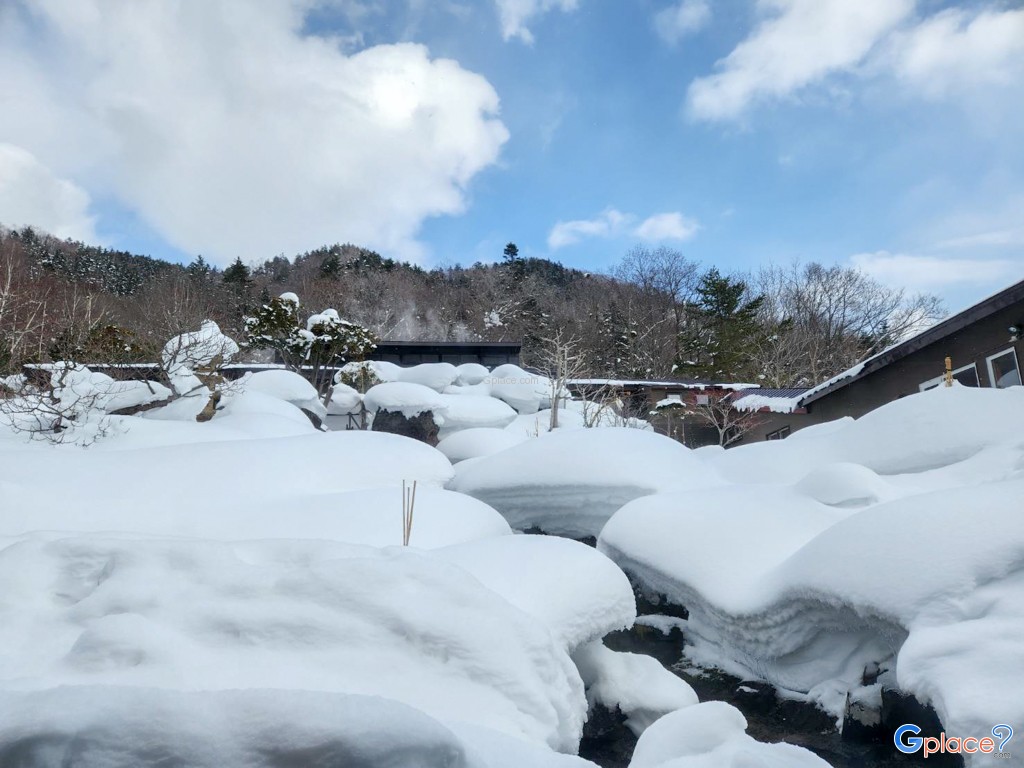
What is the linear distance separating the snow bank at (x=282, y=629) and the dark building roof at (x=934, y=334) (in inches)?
264

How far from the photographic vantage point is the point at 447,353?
61.1ft

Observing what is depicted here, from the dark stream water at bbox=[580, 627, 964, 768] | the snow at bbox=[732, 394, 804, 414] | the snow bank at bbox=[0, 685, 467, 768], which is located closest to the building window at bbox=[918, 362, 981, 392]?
the snow at bbox=[732, 394, 804, 414]

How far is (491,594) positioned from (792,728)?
1888 mm

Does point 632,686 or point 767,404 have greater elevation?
point 767,404

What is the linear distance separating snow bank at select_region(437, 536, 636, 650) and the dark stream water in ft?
1.68

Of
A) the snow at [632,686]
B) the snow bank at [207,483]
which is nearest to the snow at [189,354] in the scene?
the snow bank at [207,483]

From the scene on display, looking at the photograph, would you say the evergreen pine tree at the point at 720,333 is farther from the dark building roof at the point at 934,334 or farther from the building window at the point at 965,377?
the building window at the point at 965,377

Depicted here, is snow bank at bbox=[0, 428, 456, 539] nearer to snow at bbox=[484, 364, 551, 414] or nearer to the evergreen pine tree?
snow at bbox=[484, 364, 551, 414]

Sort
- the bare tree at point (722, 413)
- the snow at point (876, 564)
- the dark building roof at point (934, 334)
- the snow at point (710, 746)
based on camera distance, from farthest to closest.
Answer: the bare tree at point (722, 413) < the dark building roof at point (934, 334) < the snow at point (876, 564) < the snow at point (710, 746)

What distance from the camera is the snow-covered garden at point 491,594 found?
5.43 ft

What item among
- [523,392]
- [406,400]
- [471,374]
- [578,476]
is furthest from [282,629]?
[471,374]

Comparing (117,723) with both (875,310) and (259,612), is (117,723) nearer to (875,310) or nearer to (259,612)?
(259,612)

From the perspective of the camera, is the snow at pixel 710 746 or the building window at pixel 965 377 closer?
the snow at pixel 710 746

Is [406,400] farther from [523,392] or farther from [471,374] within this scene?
[471,374]
